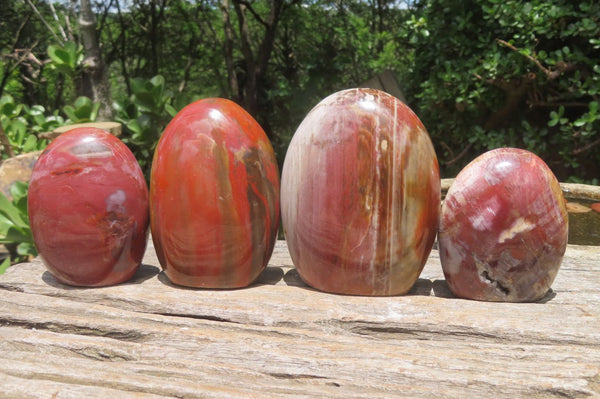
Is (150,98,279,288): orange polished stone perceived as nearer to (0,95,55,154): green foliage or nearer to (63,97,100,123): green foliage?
(63,97,100,123): green foliage

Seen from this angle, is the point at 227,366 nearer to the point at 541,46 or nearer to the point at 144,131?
the point at 144,131

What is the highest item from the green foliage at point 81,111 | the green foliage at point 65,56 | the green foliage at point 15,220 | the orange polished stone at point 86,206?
the green foliage at point 65,56

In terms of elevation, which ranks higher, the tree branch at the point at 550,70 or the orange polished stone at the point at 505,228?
the tree branch at the point at 550,70

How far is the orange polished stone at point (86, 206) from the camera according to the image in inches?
61.4

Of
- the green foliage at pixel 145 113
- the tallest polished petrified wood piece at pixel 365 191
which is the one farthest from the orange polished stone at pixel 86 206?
the green foliage at pixel 145 113

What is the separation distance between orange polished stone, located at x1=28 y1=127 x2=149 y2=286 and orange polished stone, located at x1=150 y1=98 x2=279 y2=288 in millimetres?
95

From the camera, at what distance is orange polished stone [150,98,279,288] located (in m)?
1.52

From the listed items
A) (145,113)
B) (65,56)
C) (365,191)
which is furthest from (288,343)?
(65,56)

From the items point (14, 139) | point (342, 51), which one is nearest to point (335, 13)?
point (342, 51)

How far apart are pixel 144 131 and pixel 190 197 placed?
180cm

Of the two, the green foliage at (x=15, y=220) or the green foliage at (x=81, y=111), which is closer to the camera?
the green foliage at (x=15, y=220)

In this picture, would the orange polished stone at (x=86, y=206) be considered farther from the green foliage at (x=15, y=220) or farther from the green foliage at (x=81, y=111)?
the green foliage at (x=81, y=111)

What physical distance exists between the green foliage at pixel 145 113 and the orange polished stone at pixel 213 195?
1.63 m

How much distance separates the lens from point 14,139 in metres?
3.58
